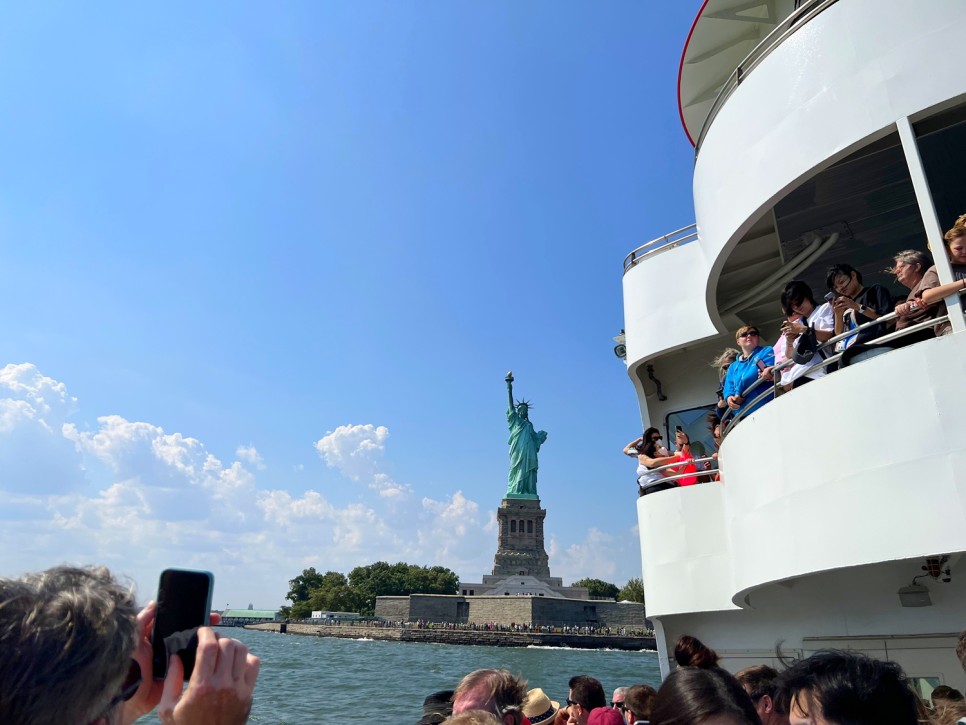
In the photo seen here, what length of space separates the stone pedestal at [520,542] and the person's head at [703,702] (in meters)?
57.5

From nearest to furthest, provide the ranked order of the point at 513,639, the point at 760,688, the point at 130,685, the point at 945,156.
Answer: the point at 130,685 < the point at 760,688 < the point at 945,156 < the point at 513,639

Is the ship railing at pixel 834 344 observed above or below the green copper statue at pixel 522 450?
below

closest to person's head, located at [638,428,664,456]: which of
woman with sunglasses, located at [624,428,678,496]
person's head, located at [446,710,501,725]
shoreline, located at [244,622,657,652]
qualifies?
woman with sunglasses, located at [624,428,678,496]

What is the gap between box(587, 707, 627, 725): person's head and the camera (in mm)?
3900

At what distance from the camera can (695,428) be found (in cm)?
873

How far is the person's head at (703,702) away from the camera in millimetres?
2057

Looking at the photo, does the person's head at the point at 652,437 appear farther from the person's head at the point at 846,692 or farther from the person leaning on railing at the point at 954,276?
the person's head at the point at 846,692

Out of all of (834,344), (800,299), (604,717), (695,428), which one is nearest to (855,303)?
(834,344)

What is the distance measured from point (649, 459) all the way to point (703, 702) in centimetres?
513

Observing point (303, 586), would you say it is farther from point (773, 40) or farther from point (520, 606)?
point (773, 40)

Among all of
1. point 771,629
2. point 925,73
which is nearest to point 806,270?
point 925,73

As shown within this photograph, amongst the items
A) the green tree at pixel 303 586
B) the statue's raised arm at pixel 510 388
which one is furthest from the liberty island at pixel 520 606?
the green tree at pixel 303 586

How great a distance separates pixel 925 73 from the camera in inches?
172

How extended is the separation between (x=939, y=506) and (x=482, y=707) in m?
2.83
